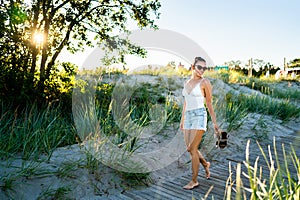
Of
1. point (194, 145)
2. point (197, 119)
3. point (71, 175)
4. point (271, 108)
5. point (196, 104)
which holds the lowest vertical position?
point (71, 175)

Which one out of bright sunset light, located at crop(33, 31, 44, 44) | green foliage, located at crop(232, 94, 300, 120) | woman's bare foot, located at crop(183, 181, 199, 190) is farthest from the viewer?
green foliage, located at crop(232, 94, 300, 120)

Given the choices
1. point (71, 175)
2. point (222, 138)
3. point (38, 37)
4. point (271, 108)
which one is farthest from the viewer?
point (271, 108)

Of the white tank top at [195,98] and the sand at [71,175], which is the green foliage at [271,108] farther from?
the white tank top at [195,98]

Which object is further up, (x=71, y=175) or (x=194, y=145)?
(x=194, y=145)

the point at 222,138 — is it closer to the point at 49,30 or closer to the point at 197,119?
the point at 197,119

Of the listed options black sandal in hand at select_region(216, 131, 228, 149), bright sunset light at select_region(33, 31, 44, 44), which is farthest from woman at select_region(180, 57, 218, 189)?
bright sunset light at select_region(33, 31, 44, 44)

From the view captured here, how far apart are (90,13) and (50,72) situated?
1.87 meters

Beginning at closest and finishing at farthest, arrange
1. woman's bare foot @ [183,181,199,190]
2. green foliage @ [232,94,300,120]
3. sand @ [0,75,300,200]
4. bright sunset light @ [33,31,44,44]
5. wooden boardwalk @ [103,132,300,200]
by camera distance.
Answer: sand @ [0,75,300,200] → wooden boardwalk @ [103,132,300,200] → woman's bare foot @ [183,181,199,190] → bright sunset light @ [33,31,44,44] → green foliage @ [232,94,300,120]

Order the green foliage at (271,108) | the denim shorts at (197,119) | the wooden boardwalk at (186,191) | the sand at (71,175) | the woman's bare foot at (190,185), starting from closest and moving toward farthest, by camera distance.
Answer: the sand at (71,175) → the wooden boardwalk at (186,191) → the denim shorts at (197,119) → the woman's bare foot at (190,185) → the green foliage at (271,108)

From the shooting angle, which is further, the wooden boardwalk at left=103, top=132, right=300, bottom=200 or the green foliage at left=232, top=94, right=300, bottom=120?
the green foliage at left=232, top=94, right=300, bottom=120

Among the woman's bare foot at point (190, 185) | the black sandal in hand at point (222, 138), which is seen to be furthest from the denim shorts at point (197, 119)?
the woman's bare foot at point (190, 185)

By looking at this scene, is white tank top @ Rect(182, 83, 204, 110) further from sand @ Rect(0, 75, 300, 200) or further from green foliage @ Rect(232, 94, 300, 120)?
green foliage @ Rect(232, 94, 300, 120)

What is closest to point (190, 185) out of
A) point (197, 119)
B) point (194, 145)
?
point (194, 145)

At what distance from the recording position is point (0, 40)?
6.62 m
